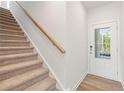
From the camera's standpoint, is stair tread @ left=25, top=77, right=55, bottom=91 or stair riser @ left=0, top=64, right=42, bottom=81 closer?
stair riser @ left=0, top=64, right=42, bottom=81

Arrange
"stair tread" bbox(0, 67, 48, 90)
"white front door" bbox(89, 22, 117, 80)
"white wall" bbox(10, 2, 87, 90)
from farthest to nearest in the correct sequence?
1. "white front door" bbox(89, 22, 117, 80)
2. "white wall" bbox(10, 2, 87, 90)
3. "stair tread" bbox(0, 67, 48, 90)

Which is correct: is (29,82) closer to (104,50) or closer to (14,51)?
(14,51)

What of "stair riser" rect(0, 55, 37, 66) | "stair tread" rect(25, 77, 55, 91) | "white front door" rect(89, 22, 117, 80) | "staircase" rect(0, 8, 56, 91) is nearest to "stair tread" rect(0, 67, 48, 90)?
"staircase" rect(0, 8, 56, 91)

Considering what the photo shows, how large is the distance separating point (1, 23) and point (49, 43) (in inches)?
69.4

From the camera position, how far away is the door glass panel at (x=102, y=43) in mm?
3598

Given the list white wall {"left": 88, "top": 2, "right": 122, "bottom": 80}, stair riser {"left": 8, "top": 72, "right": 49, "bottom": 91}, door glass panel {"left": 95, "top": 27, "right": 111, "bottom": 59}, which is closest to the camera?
stair riser {"left": 8, "top": 72, "right": 49, "bottom": 91}

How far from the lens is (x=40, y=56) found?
2852 mm

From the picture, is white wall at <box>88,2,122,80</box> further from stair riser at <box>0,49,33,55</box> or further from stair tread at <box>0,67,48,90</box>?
stair tread at <box>0,67,48,90</box>

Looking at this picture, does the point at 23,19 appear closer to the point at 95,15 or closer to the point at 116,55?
the point at 95,15

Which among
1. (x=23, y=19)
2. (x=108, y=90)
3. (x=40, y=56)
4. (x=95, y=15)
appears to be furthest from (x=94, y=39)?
(x=23, y=19)

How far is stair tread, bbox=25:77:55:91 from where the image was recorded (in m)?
1.98

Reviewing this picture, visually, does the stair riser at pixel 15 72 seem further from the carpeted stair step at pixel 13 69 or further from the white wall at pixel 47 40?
the white wall at pixel 47 40

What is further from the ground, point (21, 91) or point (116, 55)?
point (116, 55)

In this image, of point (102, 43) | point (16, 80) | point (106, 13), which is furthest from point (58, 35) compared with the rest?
point (106, 13)
